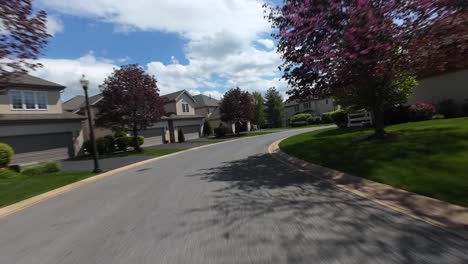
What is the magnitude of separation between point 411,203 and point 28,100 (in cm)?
2784

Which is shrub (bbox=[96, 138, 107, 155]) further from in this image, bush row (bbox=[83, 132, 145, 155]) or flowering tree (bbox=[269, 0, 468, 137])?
flowering tree (bbox=[269, 0, 468, 137])

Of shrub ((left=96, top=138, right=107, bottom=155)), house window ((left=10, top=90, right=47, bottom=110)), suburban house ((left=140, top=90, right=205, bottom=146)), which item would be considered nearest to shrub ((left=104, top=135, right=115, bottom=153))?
shrub ((left=96, top=138, right=107, bottom=155))

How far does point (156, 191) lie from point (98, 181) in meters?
5.70

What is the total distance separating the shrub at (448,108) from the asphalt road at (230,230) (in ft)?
48.6

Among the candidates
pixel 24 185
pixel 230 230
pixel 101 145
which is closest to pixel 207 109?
pixel 101 145

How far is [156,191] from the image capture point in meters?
9.77

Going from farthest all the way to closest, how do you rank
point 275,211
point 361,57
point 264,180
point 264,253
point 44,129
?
point 44,129
point 361,57
point 264,180
point 275,211
point 264,253

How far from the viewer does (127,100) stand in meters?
25.9

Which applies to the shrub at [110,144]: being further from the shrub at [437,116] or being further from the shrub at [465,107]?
the shrub at [465,107]

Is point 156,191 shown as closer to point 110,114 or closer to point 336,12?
point 336,12

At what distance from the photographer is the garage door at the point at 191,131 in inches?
1742

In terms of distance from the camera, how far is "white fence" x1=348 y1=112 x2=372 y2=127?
21.4 m

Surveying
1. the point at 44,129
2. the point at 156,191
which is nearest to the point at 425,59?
the point at 156,191

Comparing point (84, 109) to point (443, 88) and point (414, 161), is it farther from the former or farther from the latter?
point (414, 161)
